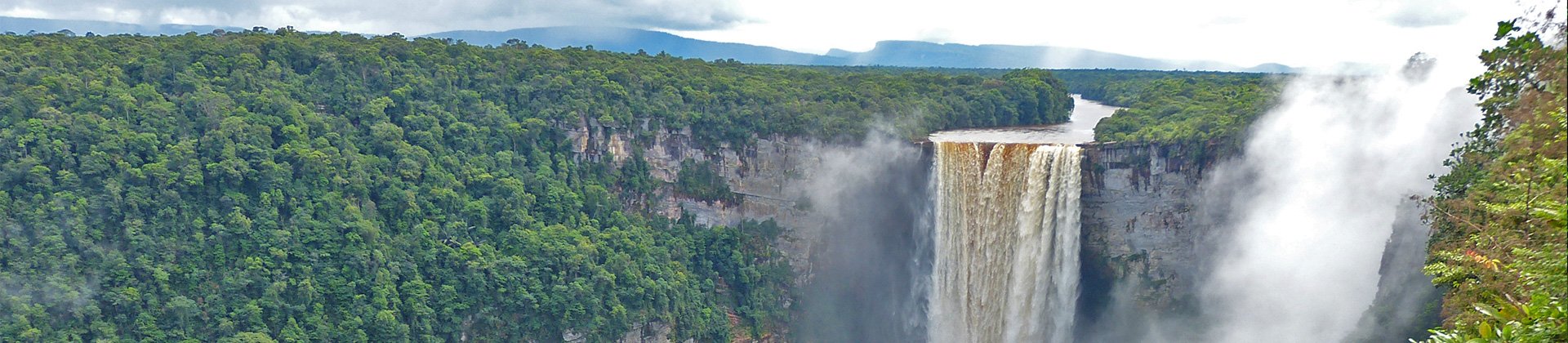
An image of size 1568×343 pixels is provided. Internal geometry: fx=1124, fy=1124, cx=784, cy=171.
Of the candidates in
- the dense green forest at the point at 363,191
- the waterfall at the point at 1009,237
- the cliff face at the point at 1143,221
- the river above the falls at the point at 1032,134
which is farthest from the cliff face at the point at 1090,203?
the river above the falls at the point at 1032,134

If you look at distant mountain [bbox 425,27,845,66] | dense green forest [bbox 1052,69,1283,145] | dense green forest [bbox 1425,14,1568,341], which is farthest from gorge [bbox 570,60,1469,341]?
distant mountain [bbox 425,27,845,66]

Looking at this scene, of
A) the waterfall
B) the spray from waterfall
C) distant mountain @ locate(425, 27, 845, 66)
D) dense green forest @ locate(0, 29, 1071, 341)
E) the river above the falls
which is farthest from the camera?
distant mountain @ locate(425, 27, 845, 66)

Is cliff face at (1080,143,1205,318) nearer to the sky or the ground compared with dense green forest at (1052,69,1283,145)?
nearer to the ground

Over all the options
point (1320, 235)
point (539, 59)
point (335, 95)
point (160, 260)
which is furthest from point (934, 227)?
point (160, 260)

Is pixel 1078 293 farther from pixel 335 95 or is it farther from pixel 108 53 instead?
pixel 108 53

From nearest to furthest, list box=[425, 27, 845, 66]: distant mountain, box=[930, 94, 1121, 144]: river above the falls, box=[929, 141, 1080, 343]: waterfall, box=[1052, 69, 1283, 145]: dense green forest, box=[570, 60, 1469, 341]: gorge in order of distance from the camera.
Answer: box=[570, 60, 1469, 341]: gorge
box=[1052, 69, 1283, 145]: dense green forest
box=[929, 141, 1080, 343]: waterfall
box=[930, 94, 1121, 144]: river above the falls
box=[425, 27, 845, 66]: distant mountain

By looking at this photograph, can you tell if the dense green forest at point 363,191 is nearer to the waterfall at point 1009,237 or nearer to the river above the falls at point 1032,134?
the river above the falls at point 1032,134

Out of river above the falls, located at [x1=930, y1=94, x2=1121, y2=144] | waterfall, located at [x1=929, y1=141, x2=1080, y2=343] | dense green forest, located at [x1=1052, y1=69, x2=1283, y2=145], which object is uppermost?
dense green forest, located at [x1=1052, y1=69, x2=1283, y2=145]

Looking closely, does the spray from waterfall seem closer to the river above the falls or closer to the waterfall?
the waterfall
